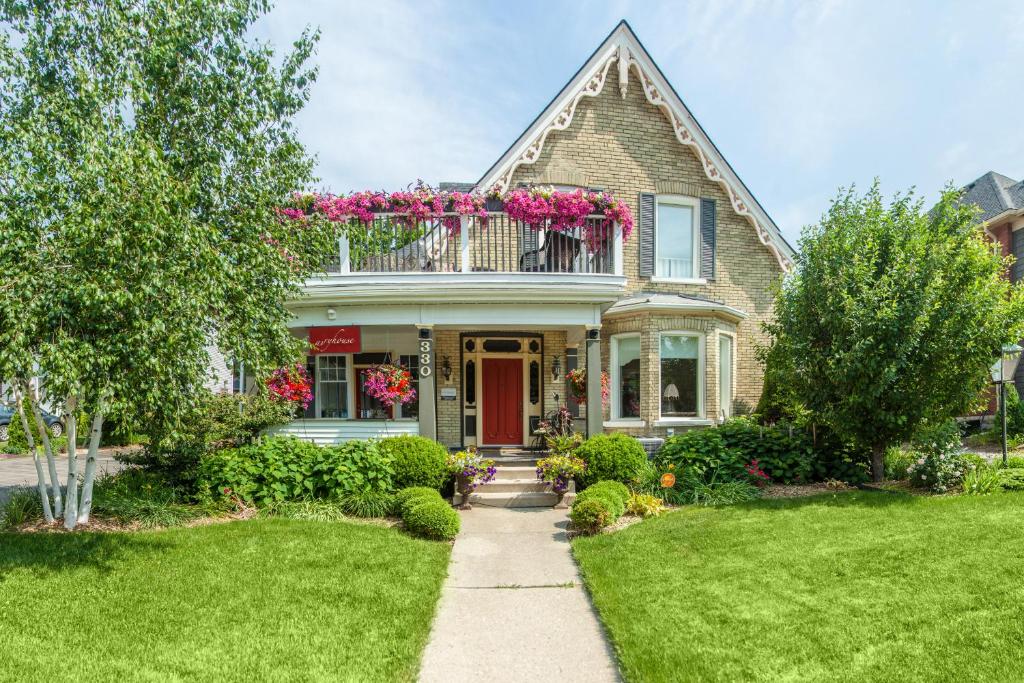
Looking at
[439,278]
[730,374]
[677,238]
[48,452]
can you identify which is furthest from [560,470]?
[677,238]

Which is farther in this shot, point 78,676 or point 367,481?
point 367,481

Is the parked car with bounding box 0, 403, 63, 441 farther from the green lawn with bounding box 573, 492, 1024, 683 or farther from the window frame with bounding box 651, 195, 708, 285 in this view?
the green lawn with bounding box 573, 492, 1024, 683

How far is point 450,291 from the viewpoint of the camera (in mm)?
9875

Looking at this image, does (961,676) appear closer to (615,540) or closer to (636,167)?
(615,540)

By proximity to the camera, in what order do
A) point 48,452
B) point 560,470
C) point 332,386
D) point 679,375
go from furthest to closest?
point 332,386
point 679,375
point 560,470
point 48,452

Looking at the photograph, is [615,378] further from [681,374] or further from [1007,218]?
[1007,218]

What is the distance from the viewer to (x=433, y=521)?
293 inches

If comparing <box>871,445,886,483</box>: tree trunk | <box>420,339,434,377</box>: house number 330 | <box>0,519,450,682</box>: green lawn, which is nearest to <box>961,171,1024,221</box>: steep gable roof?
<box>871,445,886,483</box>: tree trunk

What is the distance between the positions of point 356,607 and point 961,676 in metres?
4.49

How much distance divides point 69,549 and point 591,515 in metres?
5.86

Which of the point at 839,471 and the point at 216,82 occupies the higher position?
the point at 216,82

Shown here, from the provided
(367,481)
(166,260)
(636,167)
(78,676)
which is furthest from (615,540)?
(636,167)

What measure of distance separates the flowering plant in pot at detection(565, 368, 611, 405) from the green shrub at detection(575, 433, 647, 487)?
8.87ft

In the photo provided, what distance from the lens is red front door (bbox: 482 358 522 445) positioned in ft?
42.7
